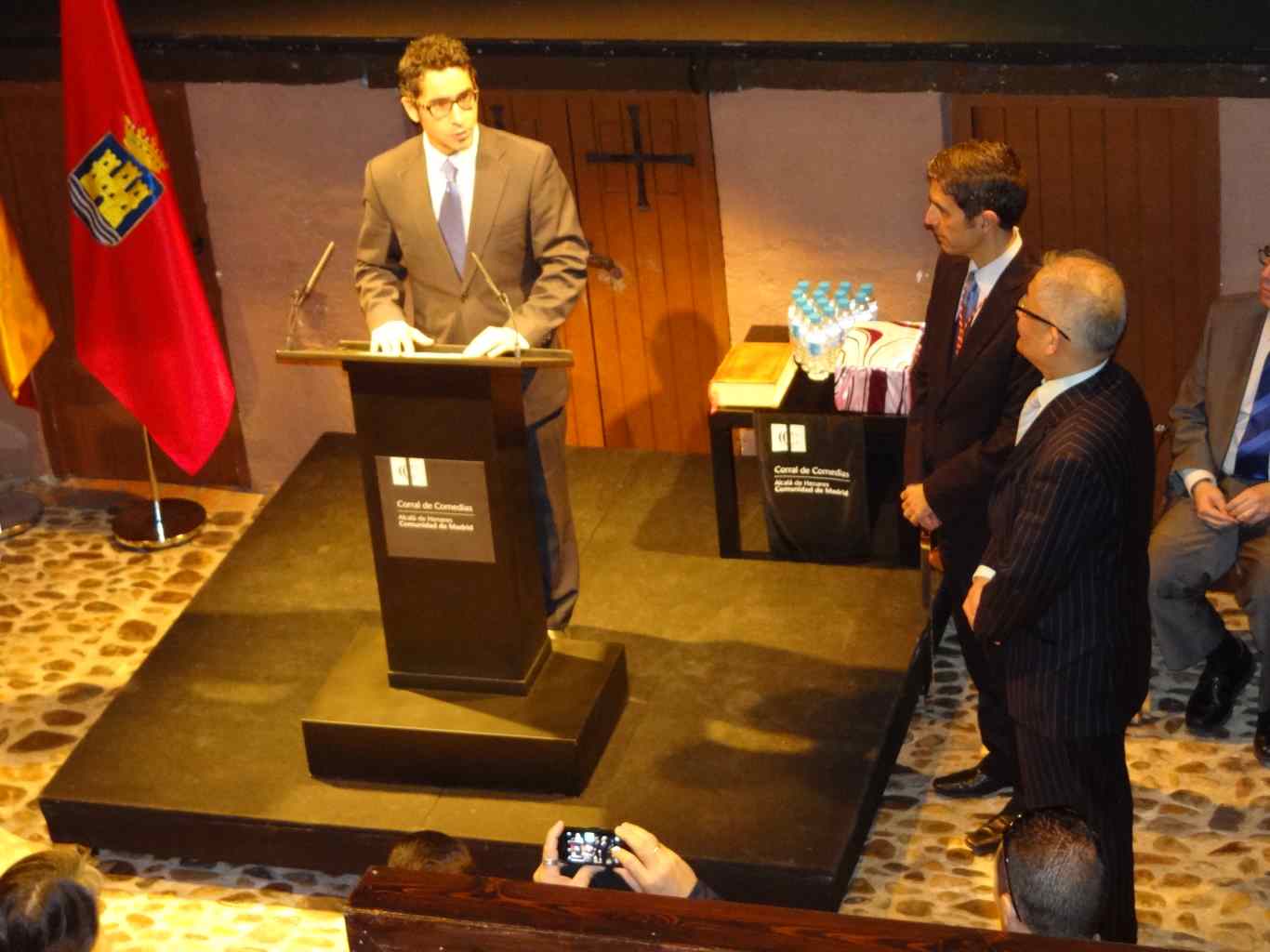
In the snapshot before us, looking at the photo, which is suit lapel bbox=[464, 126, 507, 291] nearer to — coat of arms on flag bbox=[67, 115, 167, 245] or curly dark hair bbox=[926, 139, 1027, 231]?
curly dark hair bbox=[926, 139, 1027, 231]

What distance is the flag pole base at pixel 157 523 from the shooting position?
305 inches

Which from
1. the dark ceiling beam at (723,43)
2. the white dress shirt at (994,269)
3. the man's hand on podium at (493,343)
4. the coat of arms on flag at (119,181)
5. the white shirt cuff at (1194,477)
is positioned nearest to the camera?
the man's hand on podium at (493,343)

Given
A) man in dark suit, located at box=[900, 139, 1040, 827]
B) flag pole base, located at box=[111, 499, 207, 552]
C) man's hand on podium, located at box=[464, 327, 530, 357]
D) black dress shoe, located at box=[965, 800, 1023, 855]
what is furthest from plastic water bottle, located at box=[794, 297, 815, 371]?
flag pole base, located at box=[111, 499, 207, 552]

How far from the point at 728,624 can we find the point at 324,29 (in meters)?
2.64

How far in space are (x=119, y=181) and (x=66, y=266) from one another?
0.97 meters

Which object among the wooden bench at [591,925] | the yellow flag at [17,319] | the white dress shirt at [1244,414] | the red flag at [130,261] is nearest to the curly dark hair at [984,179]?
the white dress shirt at [1244,414]

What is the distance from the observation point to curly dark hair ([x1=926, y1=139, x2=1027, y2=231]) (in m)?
5.25

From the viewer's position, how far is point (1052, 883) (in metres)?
3.54

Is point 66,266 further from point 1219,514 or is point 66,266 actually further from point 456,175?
point 1219,514

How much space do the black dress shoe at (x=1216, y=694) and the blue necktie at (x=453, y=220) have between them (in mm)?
2542

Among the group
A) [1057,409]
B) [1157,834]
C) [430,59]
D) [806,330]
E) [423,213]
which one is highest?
[430,59]

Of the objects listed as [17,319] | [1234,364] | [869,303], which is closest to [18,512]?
[17,319]

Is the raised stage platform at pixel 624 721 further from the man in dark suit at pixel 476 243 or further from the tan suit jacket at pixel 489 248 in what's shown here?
the tan suit jacket at pixel 489 248

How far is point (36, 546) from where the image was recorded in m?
7.85
